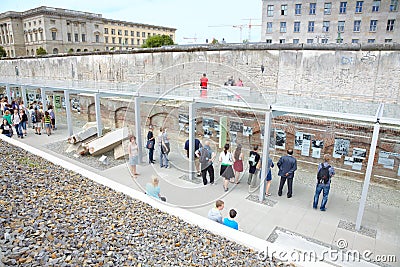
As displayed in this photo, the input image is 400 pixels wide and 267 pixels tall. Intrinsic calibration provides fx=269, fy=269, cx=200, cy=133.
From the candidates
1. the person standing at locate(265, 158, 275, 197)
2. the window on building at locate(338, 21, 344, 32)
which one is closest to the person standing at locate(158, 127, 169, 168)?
the person standing at locate(265, 158, 275, 197)

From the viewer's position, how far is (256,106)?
8539 millimetres

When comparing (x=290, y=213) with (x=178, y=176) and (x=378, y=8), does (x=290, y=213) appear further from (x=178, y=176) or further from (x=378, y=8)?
(x=378, y=8)

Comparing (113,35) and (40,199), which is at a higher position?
(113,35)

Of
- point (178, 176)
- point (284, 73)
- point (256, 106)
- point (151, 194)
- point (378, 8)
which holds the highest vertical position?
A: point (378, 8)

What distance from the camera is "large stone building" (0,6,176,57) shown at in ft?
206

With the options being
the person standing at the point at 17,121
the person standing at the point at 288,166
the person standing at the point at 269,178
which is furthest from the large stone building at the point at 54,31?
the person standing at the point at 288,166

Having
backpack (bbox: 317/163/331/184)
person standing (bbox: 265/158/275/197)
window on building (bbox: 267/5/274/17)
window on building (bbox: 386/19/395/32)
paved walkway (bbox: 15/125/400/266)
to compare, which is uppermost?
window on building (bbox: 267/5/274/17)

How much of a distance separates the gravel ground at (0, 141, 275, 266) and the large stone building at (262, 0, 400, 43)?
117 feet

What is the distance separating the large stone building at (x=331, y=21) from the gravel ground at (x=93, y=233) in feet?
117

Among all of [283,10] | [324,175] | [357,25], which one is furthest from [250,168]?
[283,10]

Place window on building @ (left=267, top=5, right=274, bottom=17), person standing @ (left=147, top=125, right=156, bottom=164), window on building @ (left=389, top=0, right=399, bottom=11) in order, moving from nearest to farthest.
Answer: person standing @ (left=147, top=125, right=156, bottom=164) → window on building @ (left=389, top=0, right=399, bottom=11) → window on building @ (left=267, top=5, right=274, bottom=17)

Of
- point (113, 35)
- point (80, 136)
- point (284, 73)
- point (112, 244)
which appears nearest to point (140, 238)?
point (112, 244)

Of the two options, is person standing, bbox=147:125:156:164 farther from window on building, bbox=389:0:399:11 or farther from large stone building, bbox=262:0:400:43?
window on building, bbox=389:0:399:11

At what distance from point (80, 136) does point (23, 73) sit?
2390 cm
